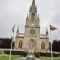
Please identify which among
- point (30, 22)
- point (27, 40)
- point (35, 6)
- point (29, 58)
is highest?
point (35, 6)

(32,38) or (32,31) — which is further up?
(32,31)

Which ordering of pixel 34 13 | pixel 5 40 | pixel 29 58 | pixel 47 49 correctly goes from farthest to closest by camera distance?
pixel 5 40
pixel 34 13
pixel 47 49
pixel 29 58

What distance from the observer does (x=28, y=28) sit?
288ft

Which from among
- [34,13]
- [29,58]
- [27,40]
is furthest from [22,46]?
[29,58]

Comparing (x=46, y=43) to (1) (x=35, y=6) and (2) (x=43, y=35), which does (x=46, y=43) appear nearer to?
(2) (x=43, y=35)

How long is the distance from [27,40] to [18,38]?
4.04 metres

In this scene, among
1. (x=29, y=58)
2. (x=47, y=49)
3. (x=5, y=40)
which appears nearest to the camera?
(x=29, y=58)

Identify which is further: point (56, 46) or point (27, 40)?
point (56, 46)

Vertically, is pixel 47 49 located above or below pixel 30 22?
below

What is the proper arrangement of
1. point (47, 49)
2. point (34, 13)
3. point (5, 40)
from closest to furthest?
point (47, 49), point (34, 13), point (5, 40)

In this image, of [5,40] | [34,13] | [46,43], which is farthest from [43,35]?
[5,40]

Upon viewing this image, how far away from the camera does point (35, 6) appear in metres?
94.2

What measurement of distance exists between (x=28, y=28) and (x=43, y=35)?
7.26m

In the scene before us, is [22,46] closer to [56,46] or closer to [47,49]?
[47,49]
